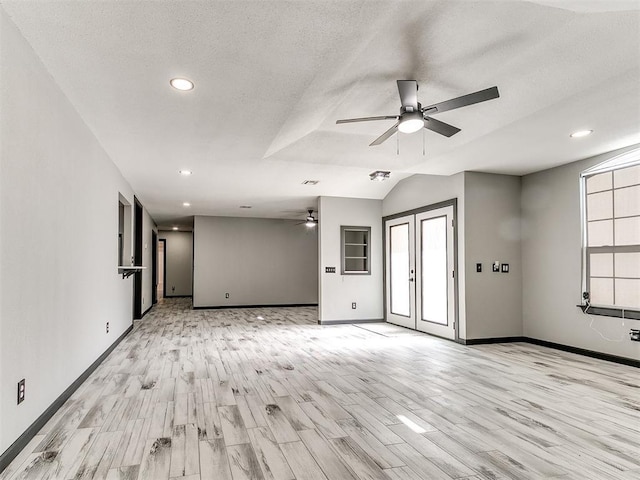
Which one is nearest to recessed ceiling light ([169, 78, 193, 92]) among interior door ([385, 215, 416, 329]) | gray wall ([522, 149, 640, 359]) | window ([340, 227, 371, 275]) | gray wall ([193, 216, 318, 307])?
gray wall ([522, 149, 640, 359])

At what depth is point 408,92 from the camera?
2.82 m

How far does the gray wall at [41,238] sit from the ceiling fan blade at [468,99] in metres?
2.54

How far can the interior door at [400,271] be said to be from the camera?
22.8 ft

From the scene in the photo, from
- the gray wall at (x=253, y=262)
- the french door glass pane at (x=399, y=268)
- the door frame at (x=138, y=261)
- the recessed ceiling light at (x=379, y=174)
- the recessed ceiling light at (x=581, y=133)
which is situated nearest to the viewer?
the recessed ceiling light at (x=581, y=133)

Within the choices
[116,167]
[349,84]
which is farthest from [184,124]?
[116,167]

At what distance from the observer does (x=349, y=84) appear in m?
3.09

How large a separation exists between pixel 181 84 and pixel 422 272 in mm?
4868

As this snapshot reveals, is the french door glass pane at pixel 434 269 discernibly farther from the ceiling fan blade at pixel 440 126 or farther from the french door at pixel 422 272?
the ceiling fan blade at pixel 440 126

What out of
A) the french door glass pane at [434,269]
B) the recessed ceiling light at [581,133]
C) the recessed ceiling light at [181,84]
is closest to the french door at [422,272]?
the french door glass pane at [434,269]

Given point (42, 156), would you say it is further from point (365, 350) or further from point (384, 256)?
point (384, 256)

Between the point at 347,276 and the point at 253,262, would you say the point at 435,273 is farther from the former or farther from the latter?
the point at 253,262

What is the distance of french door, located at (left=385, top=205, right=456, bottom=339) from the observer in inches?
235

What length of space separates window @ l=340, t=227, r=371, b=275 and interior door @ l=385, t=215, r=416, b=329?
393 mm

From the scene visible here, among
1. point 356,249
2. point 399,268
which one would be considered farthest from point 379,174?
point 356,249
